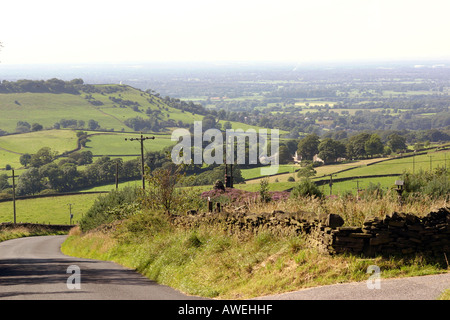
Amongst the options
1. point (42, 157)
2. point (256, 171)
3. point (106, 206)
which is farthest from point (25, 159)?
point (106, 206)

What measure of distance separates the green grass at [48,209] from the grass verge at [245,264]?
5319 cm

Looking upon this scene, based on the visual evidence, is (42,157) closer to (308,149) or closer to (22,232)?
(308,149)

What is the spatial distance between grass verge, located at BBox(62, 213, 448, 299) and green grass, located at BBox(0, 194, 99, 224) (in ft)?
175

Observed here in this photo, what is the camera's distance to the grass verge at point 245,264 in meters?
10.3

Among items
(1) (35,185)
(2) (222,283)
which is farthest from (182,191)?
(1) (35,185)

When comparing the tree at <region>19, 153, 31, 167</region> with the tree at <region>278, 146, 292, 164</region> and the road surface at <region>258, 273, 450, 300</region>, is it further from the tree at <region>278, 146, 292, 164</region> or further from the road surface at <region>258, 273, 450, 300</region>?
the road surface at <region>258, 273, 450, 300</region>

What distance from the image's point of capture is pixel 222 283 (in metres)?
11.5

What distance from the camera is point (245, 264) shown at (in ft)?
38.4

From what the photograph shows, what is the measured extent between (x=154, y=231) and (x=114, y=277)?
508cm

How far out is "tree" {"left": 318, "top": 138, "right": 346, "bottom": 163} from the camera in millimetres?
110500

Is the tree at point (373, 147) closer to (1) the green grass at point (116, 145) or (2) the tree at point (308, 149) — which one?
(2) the tree at point (308, 149)

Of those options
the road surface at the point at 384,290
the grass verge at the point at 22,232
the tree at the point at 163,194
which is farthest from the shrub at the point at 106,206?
the road surface at the point at 384,290
